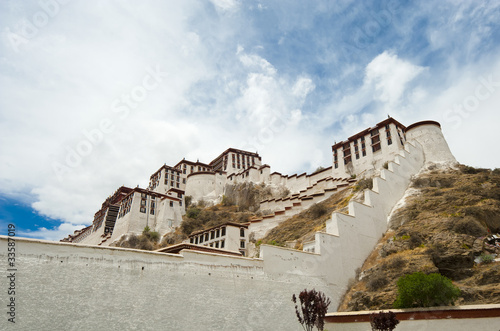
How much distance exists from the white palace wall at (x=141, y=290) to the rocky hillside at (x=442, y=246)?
4.30m

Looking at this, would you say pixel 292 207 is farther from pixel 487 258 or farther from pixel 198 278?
pixel 198 278

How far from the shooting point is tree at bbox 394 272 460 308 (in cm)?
1280

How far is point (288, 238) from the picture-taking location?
30.5 meters

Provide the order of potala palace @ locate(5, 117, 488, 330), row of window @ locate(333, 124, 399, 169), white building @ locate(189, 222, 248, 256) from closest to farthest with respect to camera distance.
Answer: potala palace @ locate(5, 117, 488, 330) → white building @ locate(189, 222, 248, 256) → row of window @ locate(333, 124, 399, 169)

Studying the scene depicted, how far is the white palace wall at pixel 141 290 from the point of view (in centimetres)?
1113

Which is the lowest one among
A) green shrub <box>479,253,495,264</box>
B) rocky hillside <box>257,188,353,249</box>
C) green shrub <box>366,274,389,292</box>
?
green shrub <box>366,274,389,292</box>

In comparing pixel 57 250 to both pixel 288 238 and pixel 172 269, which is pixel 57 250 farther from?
pixel 288 238

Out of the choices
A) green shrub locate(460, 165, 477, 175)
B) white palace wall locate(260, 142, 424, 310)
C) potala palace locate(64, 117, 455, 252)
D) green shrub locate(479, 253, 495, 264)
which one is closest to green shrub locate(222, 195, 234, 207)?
potala palace locate(64, 117, 455, 252)

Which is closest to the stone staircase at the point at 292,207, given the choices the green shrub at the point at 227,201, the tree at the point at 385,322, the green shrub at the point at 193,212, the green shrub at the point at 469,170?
the green shrub at the point at 469,170

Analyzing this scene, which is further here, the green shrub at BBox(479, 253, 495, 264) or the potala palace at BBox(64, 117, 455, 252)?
the potala palace at BBox(64, 117, 455, 252)

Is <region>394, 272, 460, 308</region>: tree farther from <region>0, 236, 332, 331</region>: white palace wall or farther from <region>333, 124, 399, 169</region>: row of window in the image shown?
<region>333, 124, 399, 169</region>: row of window

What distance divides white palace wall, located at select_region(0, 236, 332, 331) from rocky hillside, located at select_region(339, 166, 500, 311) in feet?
14.1

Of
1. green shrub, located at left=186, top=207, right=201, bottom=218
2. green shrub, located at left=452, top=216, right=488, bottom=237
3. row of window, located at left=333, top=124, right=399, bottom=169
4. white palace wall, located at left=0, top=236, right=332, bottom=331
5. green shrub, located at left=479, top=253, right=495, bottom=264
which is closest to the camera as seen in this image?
white palace wall, located at left=0, top=236, right=332, bottom=331

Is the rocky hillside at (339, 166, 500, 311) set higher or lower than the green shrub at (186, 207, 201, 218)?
lower
